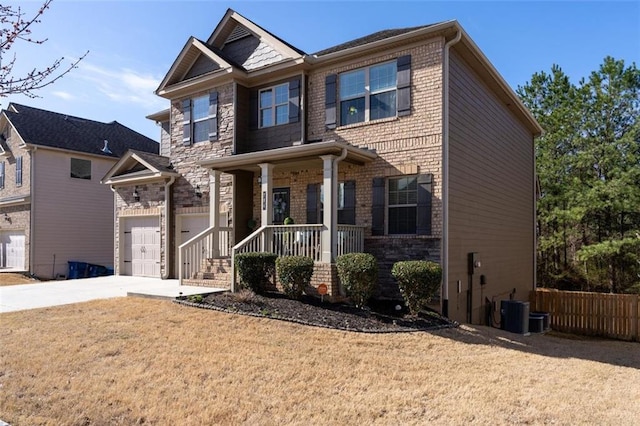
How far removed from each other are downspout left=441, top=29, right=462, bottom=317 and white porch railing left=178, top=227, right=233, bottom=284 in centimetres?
609

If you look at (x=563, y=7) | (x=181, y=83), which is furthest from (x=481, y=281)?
(x=181, y=83)

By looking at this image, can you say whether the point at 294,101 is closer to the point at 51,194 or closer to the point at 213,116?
the point at 213,116

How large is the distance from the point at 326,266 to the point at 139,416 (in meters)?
5.97

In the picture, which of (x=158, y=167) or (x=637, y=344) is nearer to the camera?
(x=637, y=344)

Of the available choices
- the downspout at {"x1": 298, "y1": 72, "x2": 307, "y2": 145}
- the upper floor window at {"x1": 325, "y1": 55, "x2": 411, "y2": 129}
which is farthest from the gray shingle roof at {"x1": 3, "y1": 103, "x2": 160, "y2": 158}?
the upper floor window at {"x1": 325, "y1": 55, "x2": 411, "y2": 129}

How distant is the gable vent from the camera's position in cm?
1460

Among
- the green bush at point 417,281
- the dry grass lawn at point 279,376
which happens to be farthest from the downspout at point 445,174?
the dry grass lawn at point 279,376

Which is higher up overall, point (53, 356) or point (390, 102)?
point (390, 102)

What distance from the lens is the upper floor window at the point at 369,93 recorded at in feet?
37.3

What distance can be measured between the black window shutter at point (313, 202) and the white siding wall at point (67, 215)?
1449 centimetres

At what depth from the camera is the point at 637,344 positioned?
512 inches

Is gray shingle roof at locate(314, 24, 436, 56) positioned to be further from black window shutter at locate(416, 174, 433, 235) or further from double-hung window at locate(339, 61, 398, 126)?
black window shutter at locate(416, 174, 433, 235)

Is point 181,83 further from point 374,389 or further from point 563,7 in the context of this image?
point 374,389

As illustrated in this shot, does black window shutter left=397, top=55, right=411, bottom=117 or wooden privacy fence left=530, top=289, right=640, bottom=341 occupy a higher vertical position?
black window shutter left=397, top=55, right=411, bottom=117
